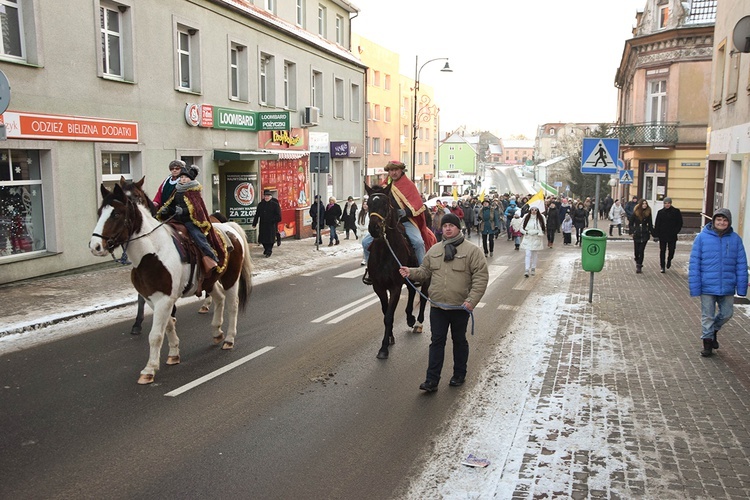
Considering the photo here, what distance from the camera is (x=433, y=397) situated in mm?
6750

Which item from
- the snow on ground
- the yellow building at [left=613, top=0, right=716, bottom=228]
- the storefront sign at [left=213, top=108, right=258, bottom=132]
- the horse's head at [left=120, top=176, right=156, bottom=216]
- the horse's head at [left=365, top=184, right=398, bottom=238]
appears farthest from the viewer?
the yellow building at [left=613, top=0, right=716, bottom=228]

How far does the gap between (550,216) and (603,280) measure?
10.8m

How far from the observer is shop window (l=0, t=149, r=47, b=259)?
12859 millimetres

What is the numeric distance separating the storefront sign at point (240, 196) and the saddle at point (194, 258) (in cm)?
1347

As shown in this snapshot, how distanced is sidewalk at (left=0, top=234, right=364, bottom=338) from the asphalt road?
3.29 ft

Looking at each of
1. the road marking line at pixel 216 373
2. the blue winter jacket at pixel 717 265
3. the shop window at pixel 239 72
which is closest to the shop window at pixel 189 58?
the shop window at pixel 239 72

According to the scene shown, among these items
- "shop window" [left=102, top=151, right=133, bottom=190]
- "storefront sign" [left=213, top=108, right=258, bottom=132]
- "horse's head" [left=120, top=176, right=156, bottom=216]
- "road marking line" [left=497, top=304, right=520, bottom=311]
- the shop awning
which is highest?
"storefront sign" [left=213, top=108, right=258, bottom=132]

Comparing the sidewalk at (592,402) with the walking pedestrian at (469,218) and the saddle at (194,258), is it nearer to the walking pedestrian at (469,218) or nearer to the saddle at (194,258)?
the saddle at (194,258)

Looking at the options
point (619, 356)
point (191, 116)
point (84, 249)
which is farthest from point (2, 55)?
point (619, 356)

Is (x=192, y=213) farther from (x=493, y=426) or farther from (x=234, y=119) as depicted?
(x=234, y=119)

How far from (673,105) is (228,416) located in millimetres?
32206

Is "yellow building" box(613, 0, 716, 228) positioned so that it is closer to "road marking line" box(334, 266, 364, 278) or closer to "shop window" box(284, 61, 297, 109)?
"shop window" box(284, 61, 297, 109)

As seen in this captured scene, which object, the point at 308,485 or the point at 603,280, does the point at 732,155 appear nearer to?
the point at 603,280

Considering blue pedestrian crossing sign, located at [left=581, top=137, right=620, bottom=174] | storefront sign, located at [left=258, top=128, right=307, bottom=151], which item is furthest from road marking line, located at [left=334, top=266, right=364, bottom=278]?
storefront sign, located at [left=258, top=128, right=307, bottom=151]
